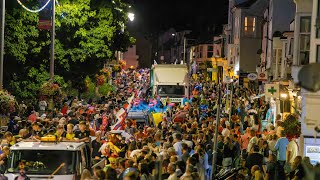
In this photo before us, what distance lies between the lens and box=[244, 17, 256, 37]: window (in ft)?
206

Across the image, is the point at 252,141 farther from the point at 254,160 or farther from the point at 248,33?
the point at 248,33

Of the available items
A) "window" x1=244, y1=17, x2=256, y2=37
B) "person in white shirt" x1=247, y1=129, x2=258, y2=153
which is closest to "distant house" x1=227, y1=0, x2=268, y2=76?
"window" x1=244, y1=17, x2=256, y2=37

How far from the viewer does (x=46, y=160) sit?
43.7ft

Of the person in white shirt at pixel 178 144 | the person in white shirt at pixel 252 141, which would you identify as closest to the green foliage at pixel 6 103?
the person in white shirt at pixel 178 144

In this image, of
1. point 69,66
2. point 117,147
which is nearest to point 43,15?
point 69,66

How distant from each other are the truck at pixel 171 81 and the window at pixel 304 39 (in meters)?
19.4

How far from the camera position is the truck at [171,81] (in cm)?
4316

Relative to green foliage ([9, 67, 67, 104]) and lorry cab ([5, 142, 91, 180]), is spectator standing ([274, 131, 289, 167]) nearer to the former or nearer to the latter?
lorry cab ([5, 142, 91, 180])

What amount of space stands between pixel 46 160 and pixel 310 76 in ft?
21.8

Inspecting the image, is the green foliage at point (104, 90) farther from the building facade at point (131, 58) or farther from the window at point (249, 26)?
the building facade at point (131, 58)

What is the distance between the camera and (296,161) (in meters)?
14.8

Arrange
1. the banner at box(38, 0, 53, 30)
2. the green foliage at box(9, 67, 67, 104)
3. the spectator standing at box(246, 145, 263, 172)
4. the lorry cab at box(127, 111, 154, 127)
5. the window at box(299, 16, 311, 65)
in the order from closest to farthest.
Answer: the spectator standing at box(246, 145, 263, 172) → the window at box(299, 16, 311, 65) → the lorry cab at box(127, 111, 154, 127) → the banner at box(38, 0, 53, 30) → the green foliage at box(9, 67, 67, 104)

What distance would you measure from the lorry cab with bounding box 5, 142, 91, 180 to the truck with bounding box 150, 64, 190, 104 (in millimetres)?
29596

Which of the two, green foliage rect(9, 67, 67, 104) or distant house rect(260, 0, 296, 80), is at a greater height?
distant house rect(260, 0, 296, 80)
